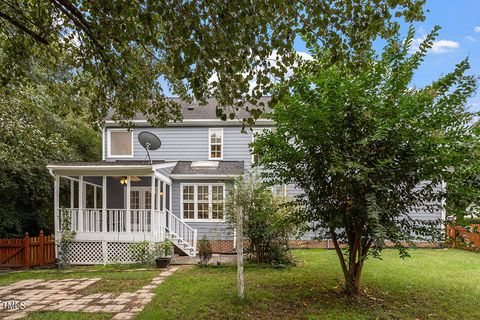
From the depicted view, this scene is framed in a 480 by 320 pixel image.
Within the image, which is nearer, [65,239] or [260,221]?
[260,221]

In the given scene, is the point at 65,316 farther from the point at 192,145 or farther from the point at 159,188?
the point at 192,145

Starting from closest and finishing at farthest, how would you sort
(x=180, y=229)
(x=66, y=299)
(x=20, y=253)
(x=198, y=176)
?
(x=66, y=299) < (x=20, y=253) < (x=180, y=229) < (x=198, y=176)

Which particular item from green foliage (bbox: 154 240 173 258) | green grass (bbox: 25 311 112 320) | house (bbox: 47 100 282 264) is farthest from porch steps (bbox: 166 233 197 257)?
green grass (bbox: 25 311 112 320)

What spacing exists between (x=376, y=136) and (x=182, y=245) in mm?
9283

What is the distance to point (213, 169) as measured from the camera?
1477 centimetres

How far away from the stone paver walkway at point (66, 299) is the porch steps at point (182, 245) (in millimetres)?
3905

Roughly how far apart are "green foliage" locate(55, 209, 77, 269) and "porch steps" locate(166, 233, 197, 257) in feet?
10.9

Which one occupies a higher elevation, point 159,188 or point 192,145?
point 192,145

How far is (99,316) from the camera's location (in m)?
5.90

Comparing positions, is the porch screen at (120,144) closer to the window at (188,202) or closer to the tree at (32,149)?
the tree at (32,149)

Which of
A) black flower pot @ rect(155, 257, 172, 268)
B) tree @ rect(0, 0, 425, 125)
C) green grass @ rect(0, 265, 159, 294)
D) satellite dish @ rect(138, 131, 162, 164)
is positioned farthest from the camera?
satellite dish @ rect(138, 131, 162, 164)

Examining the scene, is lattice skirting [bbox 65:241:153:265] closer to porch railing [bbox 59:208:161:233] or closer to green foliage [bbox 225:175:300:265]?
porch railing [bbox 59:208:161:233]

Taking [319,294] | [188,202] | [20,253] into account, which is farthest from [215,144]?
[319,294]

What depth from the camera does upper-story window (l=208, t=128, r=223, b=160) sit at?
16250 mm
